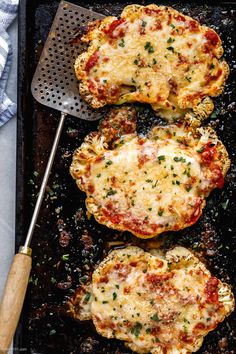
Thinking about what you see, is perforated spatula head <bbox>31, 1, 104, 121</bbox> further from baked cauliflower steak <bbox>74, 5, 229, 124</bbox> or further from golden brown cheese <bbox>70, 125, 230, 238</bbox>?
golden brown cheese <bbox>70, 125, 230, 238</bbox>

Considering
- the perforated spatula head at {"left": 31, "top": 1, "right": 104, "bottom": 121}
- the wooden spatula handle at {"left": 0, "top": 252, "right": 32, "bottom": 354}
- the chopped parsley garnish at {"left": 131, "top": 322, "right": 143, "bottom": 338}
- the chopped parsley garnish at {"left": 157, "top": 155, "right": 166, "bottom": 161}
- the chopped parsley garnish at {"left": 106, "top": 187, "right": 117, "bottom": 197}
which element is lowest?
the chopped parsley garnish at {"left": 131, "top": 322, "right": 143, "bottom": 338}

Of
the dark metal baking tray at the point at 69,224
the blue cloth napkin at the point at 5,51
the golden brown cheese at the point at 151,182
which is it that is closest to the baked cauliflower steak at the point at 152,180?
the golden brown cheese at the point at 151,182

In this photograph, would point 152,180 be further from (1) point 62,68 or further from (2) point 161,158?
(1) point 62,68

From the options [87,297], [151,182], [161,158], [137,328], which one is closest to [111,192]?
[151,182]

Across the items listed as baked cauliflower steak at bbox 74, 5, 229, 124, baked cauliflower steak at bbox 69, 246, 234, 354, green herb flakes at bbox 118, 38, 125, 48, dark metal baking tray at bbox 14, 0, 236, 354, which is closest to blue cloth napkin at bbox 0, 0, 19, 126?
dark metal baking tray at bbox 14, 0, 236, 354

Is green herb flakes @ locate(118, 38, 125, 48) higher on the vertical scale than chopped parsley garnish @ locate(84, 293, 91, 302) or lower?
higher

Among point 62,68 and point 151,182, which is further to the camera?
point 62,68

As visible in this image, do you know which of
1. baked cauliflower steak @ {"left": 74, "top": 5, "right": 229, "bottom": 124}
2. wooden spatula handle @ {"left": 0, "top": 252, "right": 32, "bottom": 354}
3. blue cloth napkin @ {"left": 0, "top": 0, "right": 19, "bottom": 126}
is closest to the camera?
wooden spatula handle @ {"left": 0, "top": 252, "right": 32, "bottom": 354}
